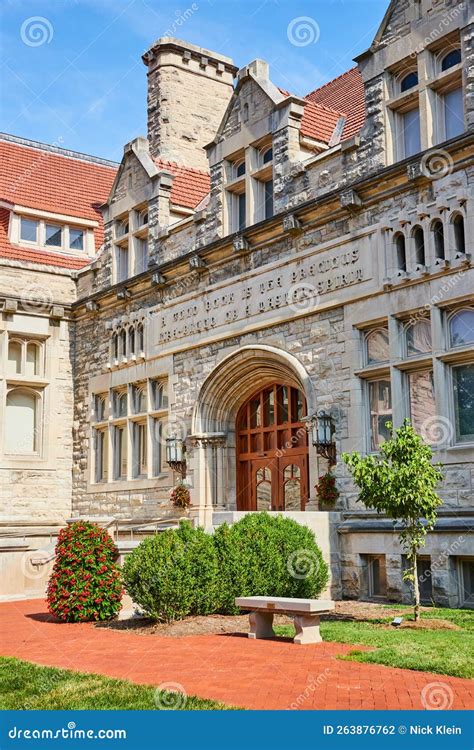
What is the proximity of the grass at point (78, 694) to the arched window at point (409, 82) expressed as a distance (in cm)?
1058

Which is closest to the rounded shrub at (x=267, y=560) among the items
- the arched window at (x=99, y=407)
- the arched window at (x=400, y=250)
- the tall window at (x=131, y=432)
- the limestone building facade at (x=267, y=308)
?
the limestone building facade at (x=267, y=308)

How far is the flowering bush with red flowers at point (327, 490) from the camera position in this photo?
13898 millimetres

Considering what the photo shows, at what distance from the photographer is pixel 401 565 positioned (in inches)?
503

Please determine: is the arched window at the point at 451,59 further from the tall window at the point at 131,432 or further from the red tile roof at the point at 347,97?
the tall window at the point at 131,432

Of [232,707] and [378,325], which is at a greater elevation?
[378,325]

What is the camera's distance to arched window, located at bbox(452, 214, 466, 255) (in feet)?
40.7

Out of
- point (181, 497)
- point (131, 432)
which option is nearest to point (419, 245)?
point (181, 497)

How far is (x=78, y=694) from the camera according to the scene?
664 cm

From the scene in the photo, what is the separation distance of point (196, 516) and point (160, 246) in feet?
20.3

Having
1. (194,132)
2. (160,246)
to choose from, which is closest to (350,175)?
(160,246)

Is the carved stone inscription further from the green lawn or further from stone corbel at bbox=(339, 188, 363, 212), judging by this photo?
the green lawn

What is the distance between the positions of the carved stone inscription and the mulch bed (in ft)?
17.3

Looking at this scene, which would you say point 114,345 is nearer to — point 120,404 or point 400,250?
point 120,404

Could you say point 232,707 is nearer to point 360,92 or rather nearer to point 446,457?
point 446,457
